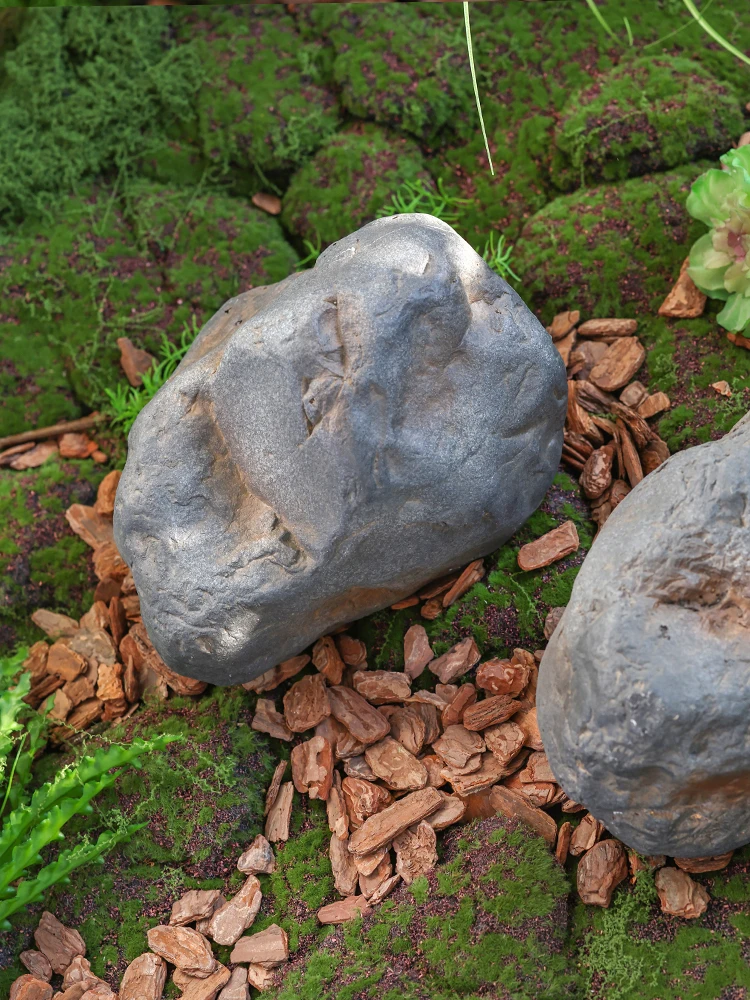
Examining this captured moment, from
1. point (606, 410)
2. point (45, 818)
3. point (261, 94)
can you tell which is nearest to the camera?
point (45, 818)

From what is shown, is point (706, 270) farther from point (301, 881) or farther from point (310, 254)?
point (301, 881)

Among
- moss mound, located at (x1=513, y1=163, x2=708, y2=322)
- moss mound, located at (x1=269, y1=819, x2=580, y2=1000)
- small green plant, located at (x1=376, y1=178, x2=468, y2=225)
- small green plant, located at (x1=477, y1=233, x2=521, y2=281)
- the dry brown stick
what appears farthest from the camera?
the dry brown stick

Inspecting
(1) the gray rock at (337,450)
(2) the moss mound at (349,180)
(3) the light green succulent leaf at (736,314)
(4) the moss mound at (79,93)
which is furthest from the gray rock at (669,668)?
(4) the moss mound at (79,93)

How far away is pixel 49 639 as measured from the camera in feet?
10.7

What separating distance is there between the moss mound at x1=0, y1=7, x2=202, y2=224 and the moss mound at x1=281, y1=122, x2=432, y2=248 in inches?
22.0

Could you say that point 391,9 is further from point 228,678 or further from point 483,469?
point 228,678

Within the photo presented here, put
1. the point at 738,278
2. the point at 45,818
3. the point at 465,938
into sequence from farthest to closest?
the point at 738,278 → the point at 45,818 → the point at 465,938

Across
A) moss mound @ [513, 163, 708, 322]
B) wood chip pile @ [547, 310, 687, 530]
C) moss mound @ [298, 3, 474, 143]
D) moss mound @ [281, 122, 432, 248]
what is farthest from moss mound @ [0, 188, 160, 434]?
wood chip pile @ [547, 310, 687, 530]

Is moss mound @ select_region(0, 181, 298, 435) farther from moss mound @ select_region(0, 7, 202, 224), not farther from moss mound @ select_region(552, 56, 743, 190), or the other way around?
moss mound @ select_region(552, 56, 743, 190)

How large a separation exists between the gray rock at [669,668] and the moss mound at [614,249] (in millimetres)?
1055

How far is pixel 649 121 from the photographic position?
3.22 metres

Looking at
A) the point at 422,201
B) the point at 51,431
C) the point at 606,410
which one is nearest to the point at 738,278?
the point at 606,410

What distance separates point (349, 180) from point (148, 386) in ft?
3.42

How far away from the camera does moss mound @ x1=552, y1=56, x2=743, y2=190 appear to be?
10.5ft
